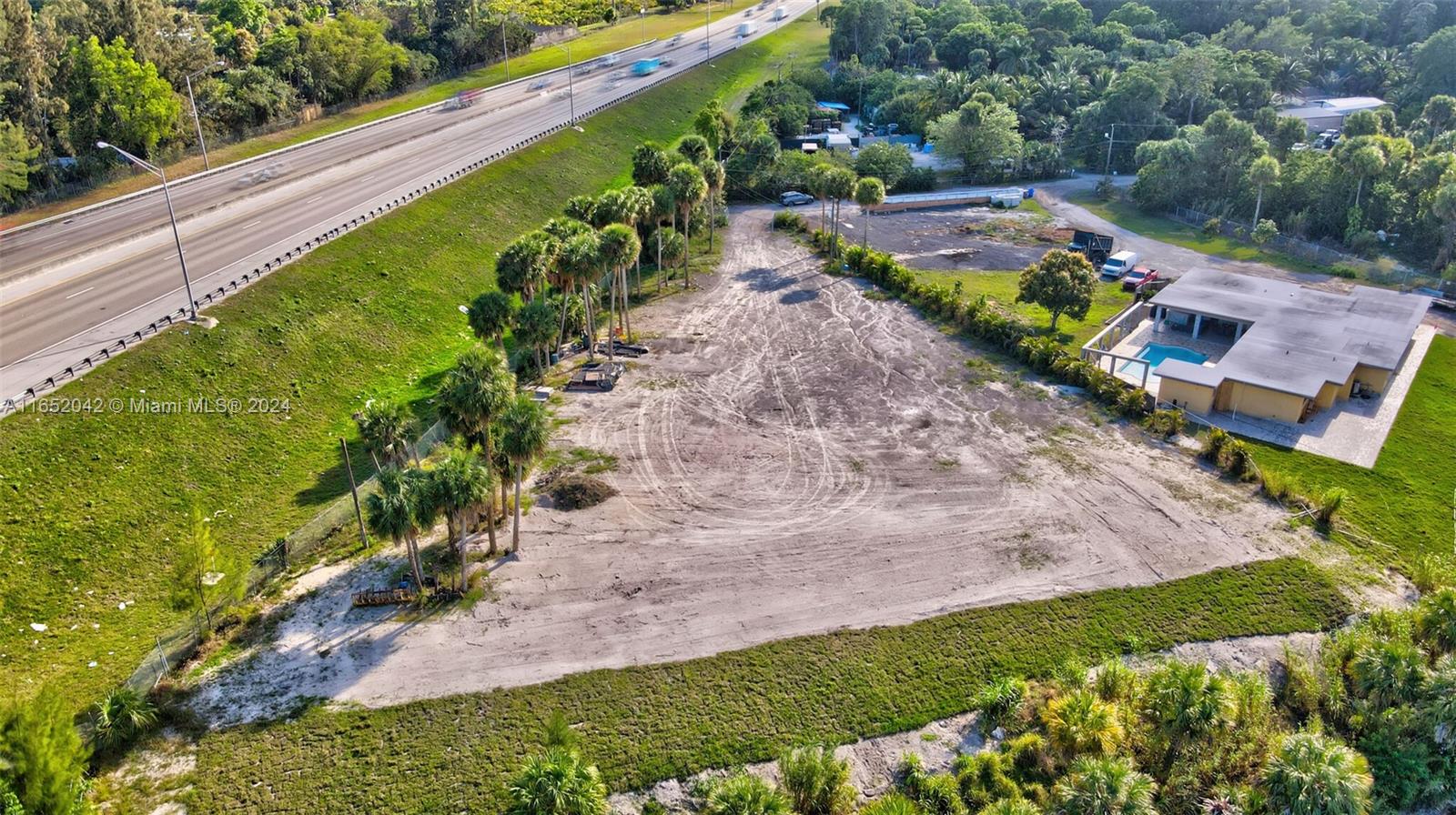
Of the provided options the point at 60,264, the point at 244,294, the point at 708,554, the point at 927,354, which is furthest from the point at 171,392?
the point at 927,354

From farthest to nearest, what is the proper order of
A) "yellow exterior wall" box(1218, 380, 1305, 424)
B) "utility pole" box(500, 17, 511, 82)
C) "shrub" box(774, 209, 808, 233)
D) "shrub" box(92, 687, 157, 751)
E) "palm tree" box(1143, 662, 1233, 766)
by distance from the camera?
"utility pole" box(500, 17, 511, 82) < "shrub" box(774, 209, 808, 233) < "yellow exterior wall" box(1218, 380, 1305, 424) < "shrub" box(92, 687, 157, 751) < "palm tree" box(1143, 662, 1233, 766)

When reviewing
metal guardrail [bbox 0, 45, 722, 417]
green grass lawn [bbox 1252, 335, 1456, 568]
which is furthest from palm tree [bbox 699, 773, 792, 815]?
metal guardrail [bbox 0, 45, 722, 417]

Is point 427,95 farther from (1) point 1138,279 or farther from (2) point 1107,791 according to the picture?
(2) point 1107,791

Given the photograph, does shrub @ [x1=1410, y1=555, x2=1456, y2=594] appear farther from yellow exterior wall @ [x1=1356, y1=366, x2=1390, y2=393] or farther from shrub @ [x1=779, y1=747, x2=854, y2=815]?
shrub @ [x1=779, y1=747, x2=854, y2=815]

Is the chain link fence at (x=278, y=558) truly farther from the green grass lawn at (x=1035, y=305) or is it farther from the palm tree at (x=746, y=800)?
the green grass lawn at (x=1035, y=305)

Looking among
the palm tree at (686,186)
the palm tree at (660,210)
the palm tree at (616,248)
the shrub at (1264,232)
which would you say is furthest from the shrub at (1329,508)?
the shrub at (1264,232)

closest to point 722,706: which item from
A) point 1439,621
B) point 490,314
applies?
point 1439,621
